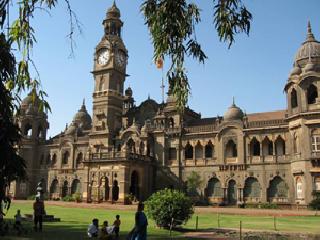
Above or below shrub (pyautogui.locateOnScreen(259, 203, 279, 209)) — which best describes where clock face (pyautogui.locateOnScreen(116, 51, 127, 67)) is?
above

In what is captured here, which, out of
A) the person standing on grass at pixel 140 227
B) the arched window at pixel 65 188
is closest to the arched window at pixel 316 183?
the person standing on grass at pixel 140 227

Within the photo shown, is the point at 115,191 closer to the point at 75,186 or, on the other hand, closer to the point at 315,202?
the point at 75,186

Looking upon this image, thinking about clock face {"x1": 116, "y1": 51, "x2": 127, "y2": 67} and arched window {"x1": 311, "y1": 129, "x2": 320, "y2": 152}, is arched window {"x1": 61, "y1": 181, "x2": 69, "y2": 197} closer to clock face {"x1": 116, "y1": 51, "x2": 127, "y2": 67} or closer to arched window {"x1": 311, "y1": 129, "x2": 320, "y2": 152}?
clock face {"x1": 116, "y1": 51, "x2": 127, "y2": 67}

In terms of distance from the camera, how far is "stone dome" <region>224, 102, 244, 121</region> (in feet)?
155

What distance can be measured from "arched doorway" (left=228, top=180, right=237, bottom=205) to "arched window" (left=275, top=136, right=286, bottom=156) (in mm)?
5978

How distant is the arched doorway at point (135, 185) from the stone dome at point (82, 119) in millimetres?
24674

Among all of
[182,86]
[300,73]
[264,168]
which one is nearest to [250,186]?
[264,168]

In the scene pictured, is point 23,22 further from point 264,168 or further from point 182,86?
point 264,168

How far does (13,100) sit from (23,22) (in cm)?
147

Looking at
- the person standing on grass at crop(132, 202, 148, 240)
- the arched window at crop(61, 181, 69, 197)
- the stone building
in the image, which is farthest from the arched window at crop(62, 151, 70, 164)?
the person standing on grass at crop(132, 202, 148, 240)

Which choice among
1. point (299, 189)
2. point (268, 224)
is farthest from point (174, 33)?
point (299, 189)

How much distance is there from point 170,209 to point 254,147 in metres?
27.3

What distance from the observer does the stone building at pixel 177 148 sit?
4034cm

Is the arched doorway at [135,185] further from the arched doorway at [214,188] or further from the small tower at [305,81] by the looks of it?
the small tower at [305,81]
